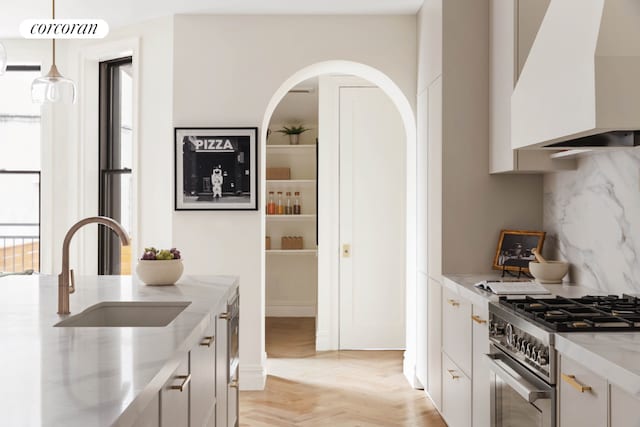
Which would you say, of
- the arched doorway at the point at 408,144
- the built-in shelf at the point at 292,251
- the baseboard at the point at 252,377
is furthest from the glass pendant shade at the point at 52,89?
the built-in shelf at the point at 292,251

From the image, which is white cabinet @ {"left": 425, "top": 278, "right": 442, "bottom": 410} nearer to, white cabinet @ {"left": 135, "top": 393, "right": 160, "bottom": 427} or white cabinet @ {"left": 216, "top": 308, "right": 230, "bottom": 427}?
white cabinet @ {"left": 216, "top": 308, "right": 230, "bottom": 427}

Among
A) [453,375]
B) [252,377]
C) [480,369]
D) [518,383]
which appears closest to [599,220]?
[480,369]

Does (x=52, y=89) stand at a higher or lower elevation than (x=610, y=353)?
higher

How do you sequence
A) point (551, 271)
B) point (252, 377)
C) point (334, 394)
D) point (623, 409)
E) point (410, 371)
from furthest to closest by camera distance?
point (410, 371), point (252, 377), point (334, 394), point (551, 271), point (623, 409)

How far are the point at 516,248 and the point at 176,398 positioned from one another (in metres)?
2.50

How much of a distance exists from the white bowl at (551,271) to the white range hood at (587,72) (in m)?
0.92

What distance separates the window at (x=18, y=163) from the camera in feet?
18.4

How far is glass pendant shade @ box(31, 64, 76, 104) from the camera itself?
3.13m

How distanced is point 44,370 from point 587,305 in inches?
78.1

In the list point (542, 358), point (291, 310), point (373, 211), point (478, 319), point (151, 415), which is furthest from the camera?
point (291, 310)

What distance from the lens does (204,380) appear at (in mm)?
2305

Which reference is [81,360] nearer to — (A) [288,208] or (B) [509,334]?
(B) [509,334]

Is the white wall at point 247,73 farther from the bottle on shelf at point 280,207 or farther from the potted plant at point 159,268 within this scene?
the bottle on shelf at point 280,207

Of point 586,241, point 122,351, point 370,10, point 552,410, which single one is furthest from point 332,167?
point 122,351
